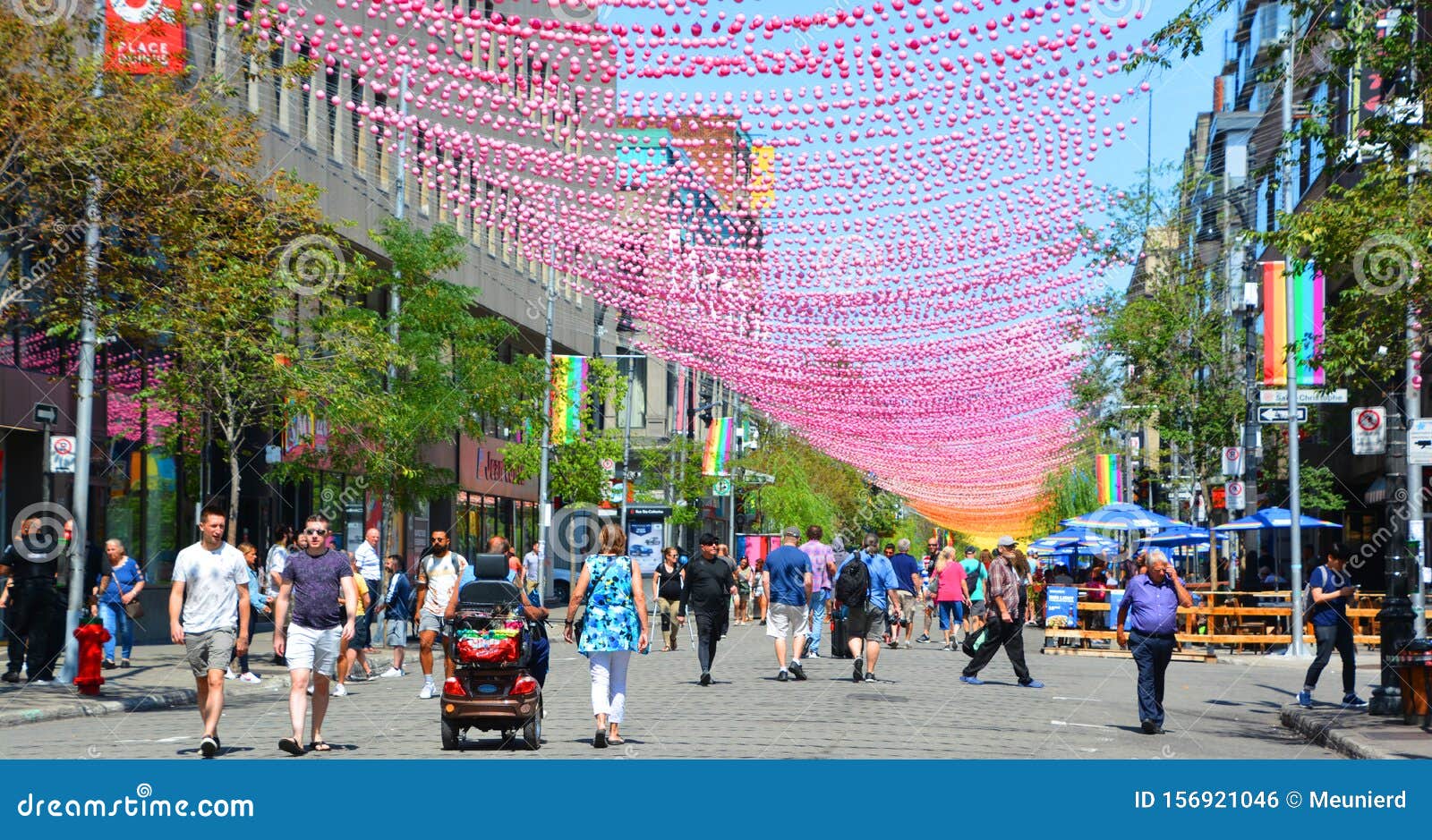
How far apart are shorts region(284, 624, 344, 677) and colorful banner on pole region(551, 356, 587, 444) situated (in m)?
27.7

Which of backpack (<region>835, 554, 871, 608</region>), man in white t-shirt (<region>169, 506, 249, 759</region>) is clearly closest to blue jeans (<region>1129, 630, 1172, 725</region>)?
backpack (<region>835, 554, 871, 608</region>)

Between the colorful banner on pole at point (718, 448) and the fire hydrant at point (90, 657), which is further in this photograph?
the colorful banner on pole at point (718, 448)

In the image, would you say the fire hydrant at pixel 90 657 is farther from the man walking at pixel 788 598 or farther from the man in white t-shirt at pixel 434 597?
the man walking at pixel 788 598

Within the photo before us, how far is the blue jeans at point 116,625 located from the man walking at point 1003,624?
437 inches

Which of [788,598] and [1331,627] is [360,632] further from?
[1331,627]

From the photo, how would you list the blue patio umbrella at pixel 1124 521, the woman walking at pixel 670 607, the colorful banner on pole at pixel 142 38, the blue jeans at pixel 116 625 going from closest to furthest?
the colorful banner on pole at pixel 142 38 → the blue jeans at pixel 116 625 → the woman walking at pixel 670 607 → the blue patio umbrella at pixel 1124 521

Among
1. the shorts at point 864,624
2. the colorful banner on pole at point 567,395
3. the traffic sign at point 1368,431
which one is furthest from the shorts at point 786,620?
the colorful banner on pole at point 567,395

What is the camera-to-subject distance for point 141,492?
1193 inches

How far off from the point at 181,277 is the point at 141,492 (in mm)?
12520

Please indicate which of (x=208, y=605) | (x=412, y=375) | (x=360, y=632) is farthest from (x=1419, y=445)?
(x=412, y=375)

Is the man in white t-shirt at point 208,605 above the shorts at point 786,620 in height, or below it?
above

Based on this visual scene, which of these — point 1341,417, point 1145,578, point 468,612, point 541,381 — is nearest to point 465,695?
point 468,612

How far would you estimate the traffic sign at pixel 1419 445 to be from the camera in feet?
62.3

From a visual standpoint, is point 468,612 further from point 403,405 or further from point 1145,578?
point 403,405
